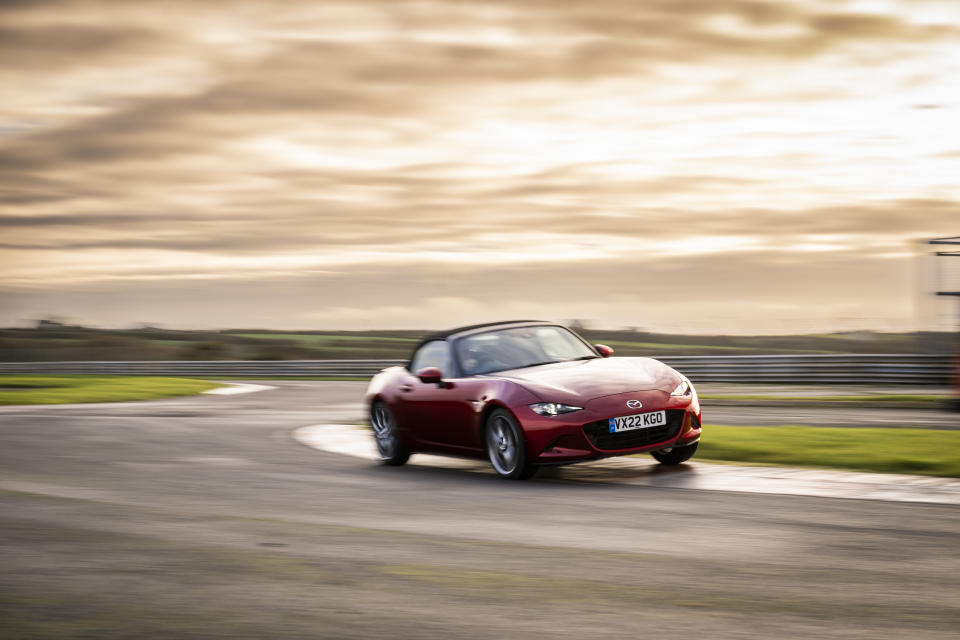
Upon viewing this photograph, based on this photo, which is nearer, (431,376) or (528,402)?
(528,402)

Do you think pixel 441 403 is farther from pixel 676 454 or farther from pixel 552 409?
pixel 676 454

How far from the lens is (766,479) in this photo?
909 centimetres

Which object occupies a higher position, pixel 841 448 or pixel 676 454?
pixel 676 454

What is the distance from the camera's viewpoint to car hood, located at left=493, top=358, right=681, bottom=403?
9.46 m

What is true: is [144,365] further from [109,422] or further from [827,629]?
[827,629]

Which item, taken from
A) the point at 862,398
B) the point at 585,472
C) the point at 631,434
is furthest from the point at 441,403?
the point at 862,398

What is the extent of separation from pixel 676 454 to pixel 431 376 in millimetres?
2368

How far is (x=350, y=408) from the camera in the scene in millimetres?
21656

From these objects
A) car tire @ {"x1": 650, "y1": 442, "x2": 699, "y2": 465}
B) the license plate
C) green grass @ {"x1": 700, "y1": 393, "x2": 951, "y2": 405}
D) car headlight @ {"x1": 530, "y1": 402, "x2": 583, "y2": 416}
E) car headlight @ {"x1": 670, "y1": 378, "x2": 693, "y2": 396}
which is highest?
car headlight @ {"x1": 670, "y1": 378, "x2": 693, "y2": 396}

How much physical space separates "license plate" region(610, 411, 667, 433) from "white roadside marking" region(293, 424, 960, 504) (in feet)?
1.42

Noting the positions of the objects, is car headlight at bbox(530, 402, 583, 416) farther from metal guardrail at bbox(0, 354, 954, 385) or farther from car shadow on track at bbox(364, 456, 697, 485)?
metal guardrail at bbox(0, 354, 954, 385)

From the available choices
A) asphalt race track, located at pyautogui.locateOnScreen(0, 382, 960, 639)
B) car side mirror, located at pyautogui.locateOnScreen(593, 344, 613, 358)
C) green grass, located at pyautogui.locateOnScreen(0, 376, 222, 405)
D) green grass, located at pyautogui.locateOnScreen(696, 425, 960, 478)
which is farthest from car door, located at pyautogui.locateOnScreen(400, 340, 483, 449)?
green grass, located at pyautogui.locateOnScreen(0, 376, 222, 405)

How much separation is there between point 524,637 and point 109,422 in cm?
1475

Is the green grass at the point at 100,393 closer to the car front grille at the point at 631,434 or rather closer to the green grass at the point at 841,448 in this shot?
the green grass at the point at 841,448
